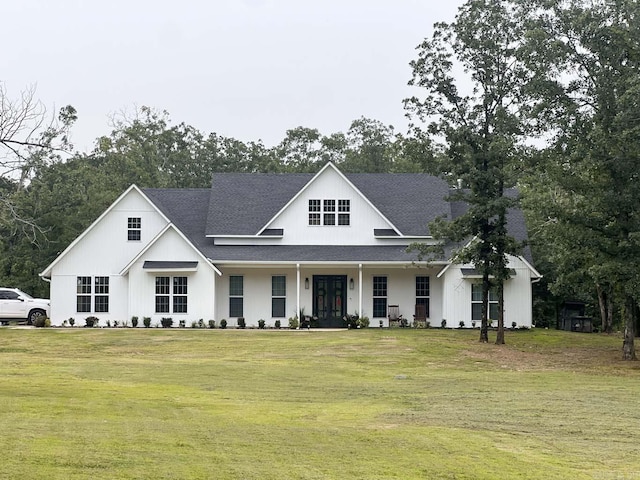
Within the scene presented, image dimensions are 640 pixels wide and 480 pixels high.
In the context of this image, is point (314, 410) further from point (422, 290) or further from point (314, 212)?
point (314, 212)

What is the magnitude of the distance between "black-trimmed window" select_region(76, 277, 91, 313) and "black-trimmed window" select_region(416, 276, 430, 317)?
1424cm

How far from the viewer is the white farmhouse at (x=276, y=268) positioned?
40.5 metres

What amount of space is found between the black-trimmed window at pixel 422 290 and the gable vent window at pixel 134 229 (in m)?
12.4

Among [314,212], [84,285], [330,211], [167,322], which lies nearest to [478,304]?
[330,211]

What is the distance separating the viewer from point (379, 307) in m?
42.2

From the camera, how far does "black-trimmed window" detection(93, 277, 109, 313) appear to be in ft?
136

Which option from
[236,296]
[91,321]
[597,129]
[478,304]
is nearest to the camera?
[597,129]

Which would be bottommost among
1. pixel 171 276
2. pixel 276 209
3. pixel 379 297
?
pixel 379 297

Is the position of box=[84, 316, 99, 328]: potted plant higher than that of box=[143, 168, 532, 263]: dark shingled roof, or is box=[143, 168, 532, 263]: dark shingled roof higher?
box=[143, 168, 532, 263]: dark shingled roof

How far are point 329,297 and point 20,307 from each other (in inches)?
528

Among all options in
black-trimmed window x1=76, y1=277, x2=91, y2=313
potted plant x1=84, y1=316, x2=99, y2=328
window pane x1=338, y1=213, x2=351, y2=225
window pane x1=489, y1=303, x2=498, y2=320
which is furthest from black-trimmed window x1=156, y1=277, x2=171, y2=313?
window pane x1=489, y1=303, x2=498, y2=320

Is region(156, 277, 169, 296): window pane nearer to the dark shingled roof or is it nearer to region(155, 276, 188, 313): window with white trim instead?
region(155, 276, 188, 313): window with white trim

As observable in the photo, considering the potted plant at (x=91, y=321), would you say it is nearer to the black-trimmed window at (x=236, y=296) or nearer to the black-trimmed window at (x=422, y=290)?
the black-trimmed window at (x=236, y=296)

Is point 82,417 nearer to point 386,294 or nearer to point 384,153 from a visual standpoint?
point 386,294
